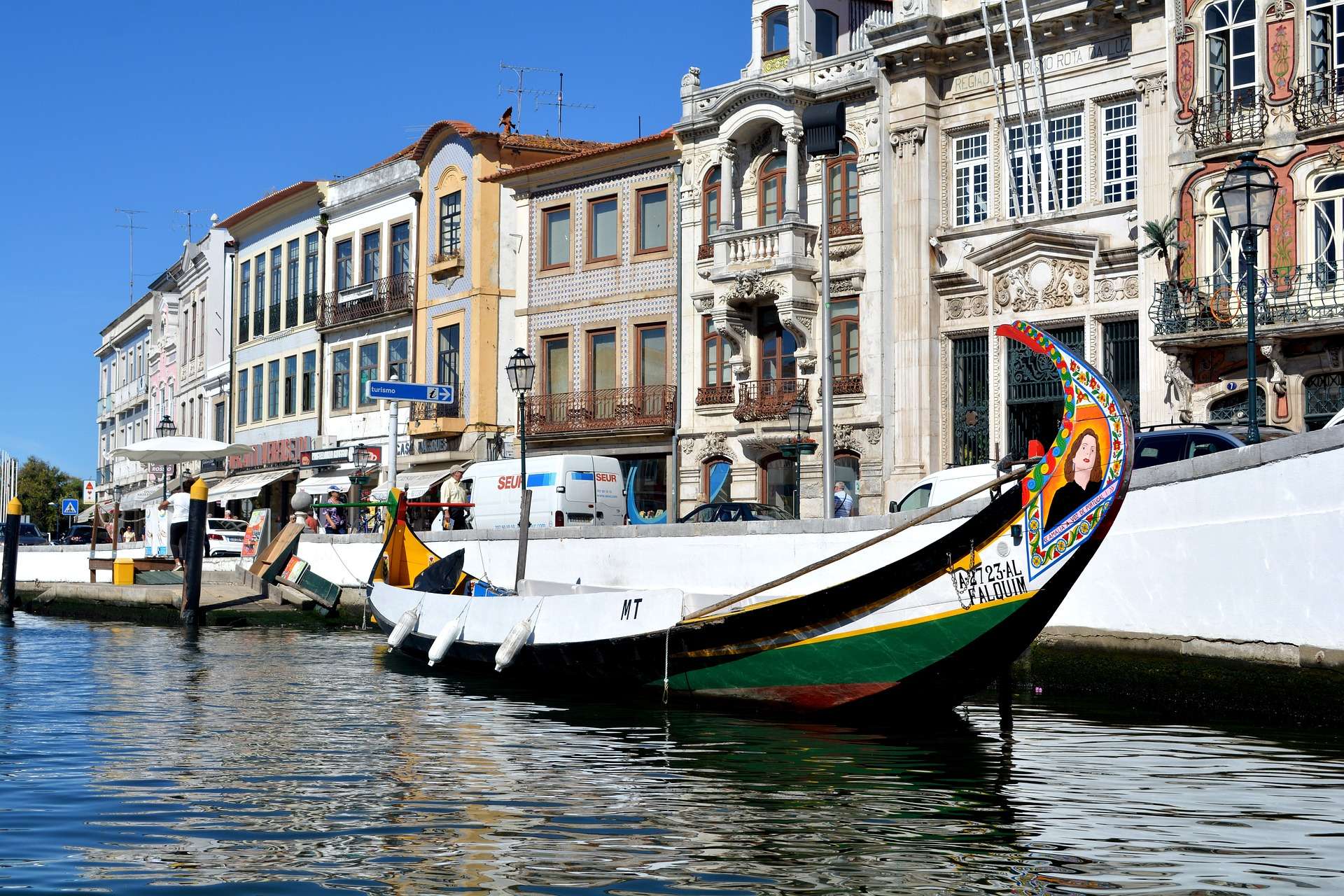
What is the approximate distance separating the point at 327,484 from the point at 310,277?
26.5ft

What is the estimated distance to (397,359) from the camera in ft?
154

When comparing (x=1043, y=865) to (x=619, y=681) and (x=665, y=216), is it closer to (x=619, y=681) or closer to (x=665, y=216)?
(x=619, y=681)

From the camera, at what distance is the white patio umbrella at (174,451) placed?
3997 cm

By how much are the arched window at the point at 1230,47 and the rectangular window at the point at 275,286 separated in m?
33.8

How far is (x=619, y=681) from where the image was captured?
17.4m

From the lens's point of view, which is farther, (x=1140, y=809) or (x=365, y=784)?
(x=365, y=784)

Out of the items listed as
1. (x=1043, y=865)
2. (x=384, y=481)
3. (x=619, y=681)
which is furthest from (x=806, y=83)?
(x=1043, y=865)

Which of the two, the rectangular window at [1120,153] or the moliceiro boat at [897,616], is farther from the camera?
the rectangular window at [1120,153]

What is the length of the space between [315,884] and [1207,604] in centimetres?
1074

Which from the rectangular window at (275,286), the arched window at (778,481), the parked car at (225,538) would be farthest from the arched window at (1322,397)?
the rectangular window at (275,286)

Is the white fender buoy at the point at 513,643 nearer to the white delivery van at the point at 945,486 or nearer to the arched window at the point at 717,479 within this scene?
the white delivery van at the point at 945,486

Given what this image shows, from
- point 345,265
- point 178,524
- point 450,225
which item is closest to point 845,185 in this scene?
point 450,225

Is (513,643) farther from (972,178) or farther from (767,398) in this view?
(972,178)

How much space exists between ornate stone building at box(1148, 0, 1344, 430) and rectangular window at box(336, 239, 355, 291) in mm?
27525
